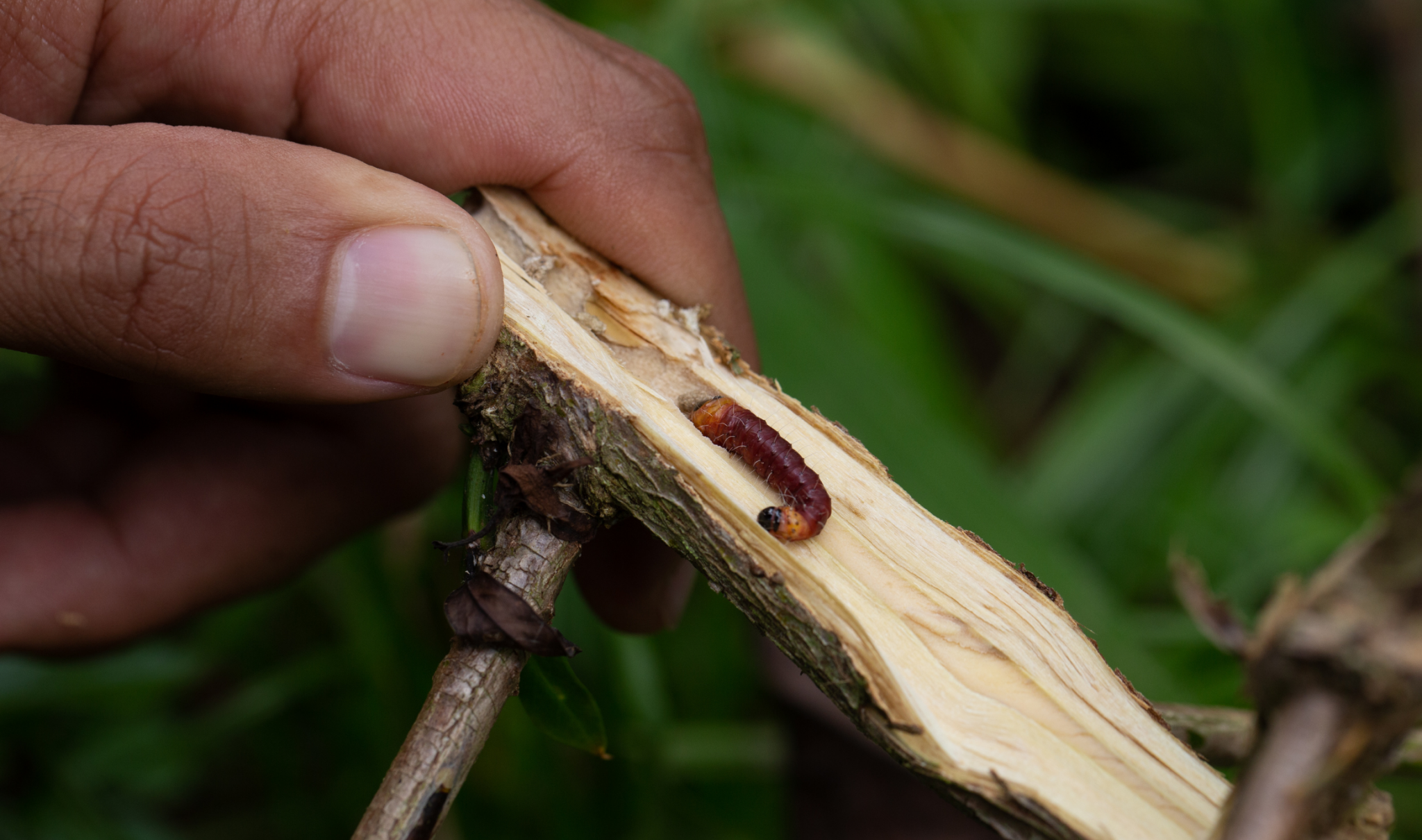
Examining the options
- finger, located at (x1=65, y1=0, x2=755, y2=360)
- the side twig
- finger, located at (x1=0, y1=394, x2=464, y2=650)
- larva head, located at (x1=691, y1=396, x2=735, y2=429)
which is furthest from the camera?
finger, located at (x1=0, y1=394, x2=464, y2=650)

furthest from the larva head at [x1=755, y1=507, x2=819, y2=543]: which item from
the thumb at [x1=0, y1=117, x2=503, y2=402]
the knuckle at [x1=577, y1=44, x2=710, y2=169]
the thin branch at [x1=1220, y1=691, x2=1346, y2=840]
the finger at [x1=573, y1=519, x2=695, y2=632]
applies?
the knuckle at [x1=577, y1=44, x2=710, y2=169]

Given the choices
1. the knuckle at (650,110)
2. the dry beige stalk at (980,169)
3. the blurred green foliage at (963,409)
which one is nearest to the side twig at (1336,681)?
the knuckle at (650,110)

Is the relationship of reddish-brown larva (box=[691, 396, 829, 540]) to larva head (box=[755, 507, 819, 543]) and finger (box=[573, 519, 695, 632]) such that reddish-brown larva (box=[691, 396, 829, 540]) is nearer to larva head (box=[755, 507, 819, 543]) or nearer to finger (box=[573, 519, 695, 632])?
larva head (box=[755, 507, 819, 543])

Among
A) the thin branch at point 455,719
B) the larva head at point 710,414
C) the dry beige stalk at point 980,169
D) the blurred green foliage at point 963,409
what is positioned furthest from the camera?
the dry beige stalk at point 980,169

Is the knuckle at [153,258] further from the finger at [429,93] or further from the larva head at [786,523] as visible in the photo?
the larva head at [786,523]

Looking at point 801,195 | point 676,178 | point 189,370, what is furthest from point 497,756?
point 801,195

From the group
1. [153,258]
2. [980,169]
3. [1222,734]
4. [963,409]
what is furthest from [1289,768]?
[980,169]
